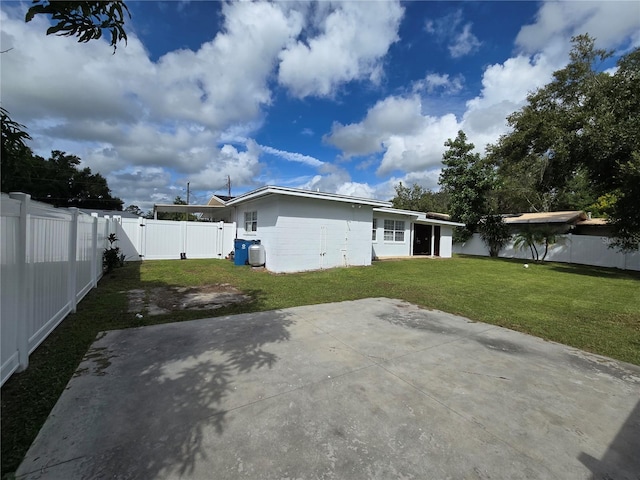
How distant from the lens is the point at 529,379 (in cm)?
344

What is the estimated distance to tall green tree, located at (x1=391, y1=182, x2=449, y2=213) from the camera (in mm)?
39062

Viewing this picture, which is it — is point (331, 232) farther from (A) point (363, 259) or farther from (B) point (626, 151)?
(B) point (626, 151)

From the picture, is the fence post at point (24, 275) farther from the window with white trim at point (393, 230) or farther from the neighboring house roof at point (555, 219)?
the neighboring house roof at point (555, 219)

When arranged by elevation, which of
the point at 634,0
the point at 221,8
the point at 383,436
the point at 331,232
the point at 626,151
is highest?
the point at 634,0

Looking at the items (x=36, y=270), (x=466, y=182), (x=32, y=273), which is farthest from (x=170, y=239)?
(x=466, y=182)

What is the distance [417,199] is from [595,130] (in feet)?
92.5

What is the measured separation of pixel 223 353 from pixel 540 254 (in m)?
24.0

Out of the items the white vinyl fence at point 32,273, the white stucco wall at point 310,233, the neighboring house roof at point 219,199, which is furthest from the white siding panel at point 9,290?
the neighboring house roof at point 219,199

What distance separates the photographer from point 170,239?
48.9 ft

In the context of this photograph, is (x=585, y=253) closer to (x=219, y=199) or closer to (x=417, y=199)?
(x=417, y=199)

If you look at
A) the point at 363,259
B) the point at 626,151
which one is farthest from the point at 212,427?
the point at 626,151

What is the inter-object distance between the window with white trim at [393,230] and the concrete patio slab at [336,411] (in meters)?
13.9

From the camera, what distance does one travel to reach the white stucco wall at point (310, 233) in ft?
38.7

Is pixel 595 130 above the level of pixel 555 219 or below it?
above
